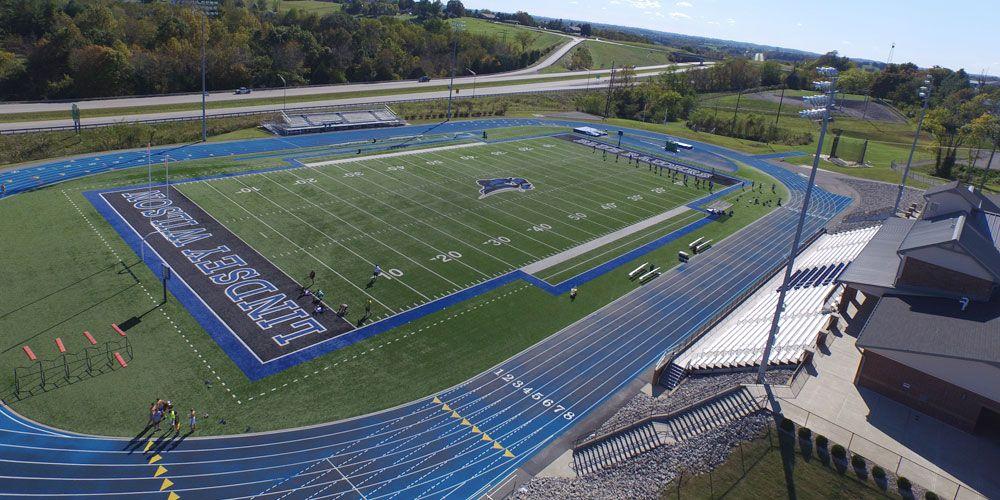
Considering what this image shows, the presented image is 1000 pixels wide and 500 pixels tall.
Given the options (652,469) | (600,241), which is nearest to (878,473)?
(652,469)

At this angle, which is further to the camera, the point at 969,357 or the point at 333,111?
the point at 333,111

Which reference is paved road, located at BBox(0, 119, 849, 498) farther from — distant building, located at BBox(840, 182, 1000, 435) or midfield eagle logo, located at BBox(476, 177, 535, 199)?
midfield eagle logo, located at BBox(476, 177, 535, 199)

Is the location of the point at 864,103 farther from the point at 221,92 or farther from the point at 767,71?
the point at 221,92

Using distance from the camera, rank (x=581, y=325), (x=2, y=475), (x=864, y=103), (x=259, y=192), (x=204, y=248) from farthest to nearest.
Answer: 1. (x=864, y=103)
2. (x=259, y=192)
3. (x=204, y=248)
4. (x=581, y=325)
5. (x=2, y=475)

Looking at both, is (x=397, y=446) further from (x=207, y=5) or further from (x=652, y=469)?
(x=207, y=5)

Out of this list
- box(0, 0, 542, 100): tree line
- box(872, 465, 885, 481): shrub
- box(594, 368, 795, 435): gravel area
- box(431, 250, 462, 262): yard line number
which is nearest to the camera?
box(872, 465, 885, 481): shrub

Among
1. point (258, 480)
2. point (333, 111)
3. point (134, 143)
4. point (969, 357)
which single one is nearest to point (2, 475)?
point (258, 480)

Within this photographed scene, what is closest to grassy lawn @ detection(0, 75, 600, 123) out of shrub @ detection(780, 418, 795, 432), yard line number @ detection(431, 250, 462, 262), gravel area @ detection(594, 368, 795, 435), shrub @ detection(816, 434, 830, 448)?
yard line number @ detection(431, 250, 462, 262)

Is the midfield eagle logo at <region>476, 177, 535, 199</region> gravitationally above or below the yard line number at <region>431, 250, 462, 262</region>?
above
